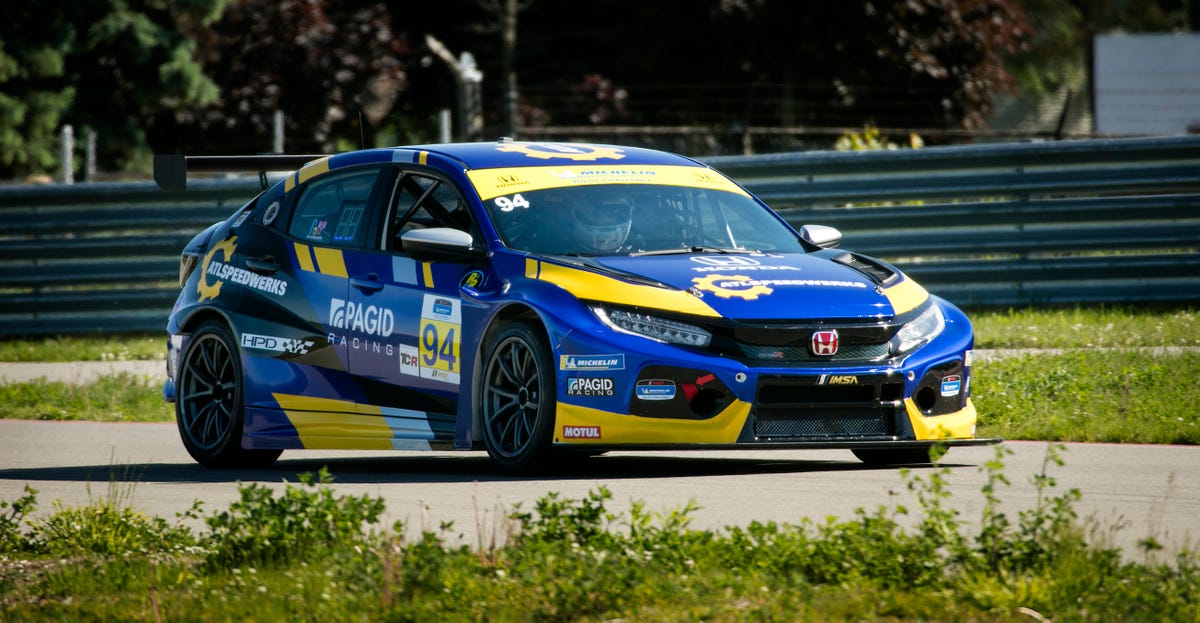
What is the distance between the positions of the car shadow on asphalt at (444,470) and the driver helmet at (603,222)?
3.45 feet

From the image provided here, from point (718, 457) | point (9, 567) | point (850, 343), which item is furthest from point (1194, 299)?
point (9, 567)

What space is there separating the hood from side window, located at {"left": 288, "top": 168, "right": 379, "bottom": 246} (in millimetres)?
1633

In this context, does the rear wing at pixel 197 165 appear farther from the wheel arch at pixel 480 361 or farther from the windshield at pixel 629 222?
the wheel arch at pixel 480 361

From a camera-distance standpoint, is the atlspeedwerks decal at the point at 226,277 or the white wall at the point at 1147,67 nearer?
the atlspeedwerks decal at the point at 226,277

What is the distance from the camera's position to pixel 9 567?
6.39 m

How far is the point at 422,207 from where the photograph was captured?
917cm

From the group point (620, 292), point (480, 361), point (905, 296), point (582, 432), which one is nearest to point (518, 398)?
point (480, 361)

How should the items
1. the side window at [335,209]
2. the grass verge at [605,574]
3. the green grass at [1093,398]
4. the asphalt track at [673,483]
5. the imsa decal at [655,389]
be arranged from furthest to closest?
the green grass at [1093,398], the side window at [335,209], the imsa decal at [655,389], the asphalt track at [673,483], the grass verge at [605,574]

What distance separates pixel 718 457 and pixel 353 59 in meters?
24.7

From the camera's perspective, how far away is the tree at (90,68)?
31094 millimetres

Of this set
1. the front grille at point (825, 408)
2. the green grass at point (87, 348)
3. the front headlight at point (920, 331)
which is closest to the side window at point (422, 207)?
the front grille at point (825, 408)

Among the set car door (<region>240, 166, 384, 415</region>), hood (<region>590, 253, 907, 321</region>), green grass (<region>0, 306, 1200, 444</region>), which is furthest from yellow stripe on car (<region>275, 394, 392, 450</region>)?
green grass (<region>0, 306, 1200, 444</region>)

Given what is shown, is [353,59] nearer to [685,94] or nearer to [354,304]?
[685,94]

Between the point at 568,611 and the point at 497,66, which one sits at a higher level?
the point at 497,66
